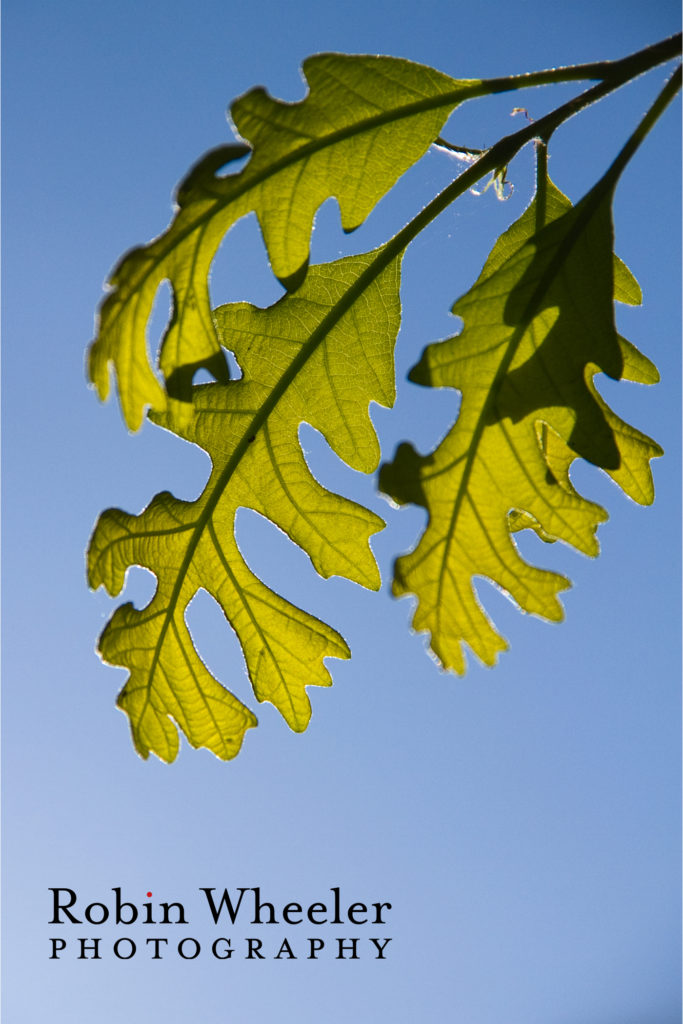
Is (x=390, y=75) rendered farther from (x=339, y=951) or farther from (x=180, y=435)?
(x=339, y=951)

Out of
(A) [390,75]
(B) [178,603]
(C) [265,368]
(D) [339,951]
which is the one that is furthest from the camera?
(D) [339,951]

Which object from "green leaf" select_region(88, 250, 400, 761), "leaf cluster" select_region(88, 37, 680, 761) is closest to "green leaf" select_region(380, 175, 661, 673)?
"leaf cluster" select_region(88, 37, 680, 761)

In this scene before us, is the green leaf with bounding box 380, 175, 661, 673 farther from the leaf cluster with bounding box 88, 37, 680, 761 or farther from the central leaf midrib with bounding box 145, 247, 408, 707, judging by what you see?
the central leaf midrib with bounding box 145, 247, 408, 707

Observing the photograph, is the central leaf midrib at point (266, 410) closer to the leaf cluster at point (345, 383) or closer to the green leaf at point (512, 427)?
the leaf cluster at point (345, 383)

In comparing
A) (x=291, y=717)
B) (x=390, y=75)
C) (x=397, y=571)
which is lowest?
(x=291, y=717)

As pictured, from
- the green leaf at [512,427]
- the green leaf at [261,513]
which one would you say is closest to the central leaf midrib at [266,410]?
the green leaf at [261,513]

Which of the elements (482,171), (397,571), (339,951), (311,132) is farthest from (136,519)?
(339,951)

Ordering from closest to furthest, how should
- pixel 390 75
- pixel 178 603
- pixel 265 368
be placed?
pixel 390 75, pixel 265 368, pixel 178 603

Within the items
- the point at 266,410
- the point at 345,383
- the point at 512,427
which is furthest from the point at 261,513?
the point at 512,427
